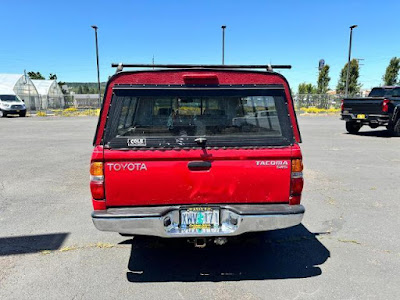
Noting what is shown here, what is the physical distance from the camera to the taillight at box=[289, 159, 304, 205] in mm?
2883

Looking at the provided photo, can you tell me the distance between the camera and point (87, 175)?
6930 millimetres

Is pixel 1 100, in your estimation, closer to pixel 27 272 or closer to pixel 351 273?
pixel 27 272

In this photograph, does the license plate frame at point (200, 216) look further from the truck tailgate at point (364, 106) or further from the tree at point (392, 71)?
the tree at point (392, 71)

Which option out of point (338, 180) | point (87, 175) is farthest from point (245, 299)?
point (87, 175)

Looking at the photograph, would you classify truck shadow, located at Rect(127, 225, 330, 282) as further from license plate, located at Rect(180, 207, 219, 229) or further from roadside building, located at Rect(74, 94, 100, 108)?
roadside building, located at Rect(74, 94, 100, 108)

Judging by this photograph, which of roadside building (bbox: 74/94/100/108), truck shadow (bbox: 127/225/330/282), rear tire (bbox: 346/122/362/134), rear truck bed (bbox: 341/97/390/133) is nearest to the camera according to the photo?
truck shadow (bbox: 127/225/330/282)

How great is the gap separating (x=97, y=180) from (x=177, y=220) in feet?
2.71

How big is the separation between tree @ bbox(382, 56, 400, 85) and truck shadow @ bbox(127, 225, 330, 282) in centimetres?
4624

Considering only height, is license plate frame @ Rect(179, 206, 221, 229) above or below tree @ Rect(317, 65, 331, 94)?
below

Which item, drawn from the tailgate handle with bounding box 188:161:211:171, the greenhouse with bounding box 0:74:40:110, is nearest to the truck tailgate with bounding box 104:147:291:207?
the tailgate handle with bounding box 188:161:211:171

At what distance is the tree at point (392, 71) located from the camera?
135 feet

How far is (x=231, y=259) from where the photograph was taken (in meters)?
3.40

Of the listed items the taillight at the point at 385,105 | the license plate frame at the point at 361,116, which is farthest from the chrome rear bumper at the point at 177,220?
the license plate frame at the point at 361,116

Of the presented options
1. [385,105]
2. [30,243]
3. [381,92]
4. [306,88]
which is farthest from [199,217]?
[306,88]
